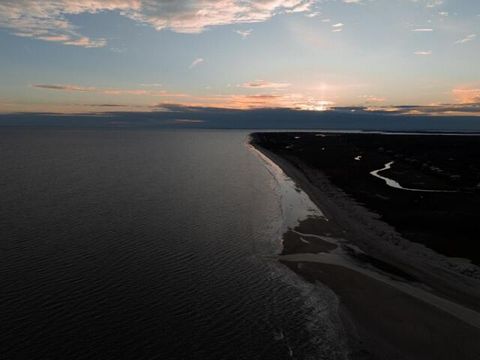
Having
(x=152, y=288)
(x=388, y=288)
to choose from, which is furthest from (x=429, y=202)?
(x=152, y=288)

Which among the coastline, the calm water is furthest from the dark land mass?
the calm water

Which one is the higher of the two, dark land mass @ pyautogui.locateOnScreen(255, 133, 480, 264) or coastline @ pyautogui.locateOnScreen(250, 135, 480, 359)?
dark land mass @ pyautogui.locateOnScreen(255, 133, 480, 264)

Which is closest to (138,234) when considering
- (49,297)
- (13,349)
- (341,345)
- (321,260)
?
(49,297)

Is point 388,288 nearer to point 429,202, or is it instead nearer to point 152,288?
point 152,288

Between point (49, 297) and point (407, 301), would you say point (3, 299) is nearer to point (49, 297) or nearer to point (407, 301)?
point (49, 297)

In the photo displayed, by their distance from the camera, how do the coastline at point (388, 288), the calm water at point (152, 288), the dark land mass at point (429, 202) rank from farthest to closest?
1. the dark land mass at point (429, 202)
2. the coastline at point (388, 288)
3. the calm water at point (152, 288)

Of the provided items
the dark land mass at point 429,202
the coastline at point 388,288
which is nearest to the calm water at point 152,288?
the coastline at point 388,288

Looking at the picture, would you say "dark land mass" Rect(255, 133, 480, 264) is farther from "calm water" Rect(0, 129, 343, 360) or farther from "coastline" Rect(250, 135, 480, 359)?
"calm water" Rect(0, 129, 343, 360)

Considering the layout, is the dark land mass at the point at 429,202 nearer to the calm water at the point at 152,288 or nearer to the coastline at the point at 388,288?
the coastline at the point at 388,288
